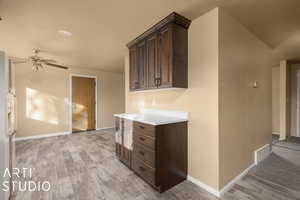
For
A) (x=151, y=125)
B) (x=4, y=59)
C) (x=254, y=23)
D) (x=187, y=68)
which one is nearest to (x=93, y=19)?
(x=4, y=59)

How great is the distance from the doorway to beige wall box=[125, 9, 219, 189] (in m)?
4.46

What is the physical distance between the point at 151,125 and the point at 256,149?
2210 mm

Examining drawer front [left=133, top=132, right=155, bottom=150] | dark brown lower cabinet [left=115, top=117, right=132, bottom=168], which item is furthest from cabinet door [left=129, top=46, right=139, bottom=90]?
drawer front [left=133, top=132, right=155, bottom=150]

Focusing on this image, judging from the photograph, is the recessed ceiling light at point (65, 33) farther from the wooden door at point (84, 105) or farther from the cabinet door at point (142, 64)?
the wooden door at point (84, 105)

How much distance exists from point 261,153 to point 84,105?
583cm

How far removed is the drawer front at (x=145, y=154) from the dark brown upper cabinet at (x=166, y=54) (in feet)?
3.06

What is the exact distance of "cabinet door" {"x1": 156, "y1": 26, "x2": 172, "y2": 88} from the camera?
76.5 inches

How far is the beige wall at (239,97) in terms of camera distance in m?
1.85

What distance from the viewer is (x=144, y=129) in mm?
1969

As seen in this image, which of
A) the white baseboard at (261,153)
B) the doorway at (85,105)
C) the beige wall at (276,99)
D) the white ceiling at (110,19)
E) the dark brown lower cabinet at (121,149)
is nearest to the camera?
the white ceiling at (110,19)

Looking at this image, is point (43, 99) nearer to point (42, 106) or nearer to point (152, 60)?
point (42, 106)

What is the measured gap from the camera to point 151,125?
5.98 ft

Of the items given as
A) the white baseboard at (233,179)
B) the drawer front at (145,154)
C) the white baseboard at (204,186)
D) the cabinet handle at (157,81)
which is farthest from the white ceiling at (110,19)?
the white baseboard at (204,186)

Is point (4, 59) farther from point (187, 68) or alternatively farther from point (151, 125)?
point (187, 68)
